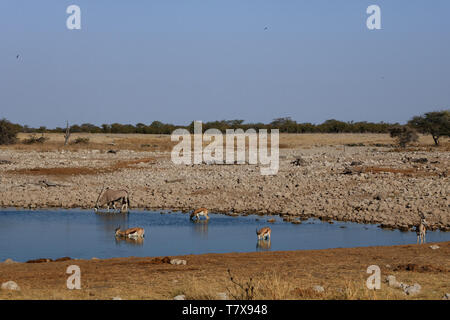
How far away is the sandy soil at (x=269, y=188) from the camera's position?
19.0 metres

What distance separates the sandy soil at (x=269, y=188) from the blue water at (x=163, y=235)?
128cm

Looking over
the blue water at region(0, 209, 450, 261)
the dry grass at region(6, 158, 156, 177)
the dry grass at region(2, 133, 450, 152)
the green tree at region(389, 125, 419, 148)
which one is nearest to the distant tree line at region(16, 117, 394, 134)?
the dry grass at region(2, 133, 450, 152)

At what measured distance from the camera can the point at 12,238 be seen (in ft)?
51.9

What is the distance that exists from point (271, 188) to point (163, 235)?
763 cm

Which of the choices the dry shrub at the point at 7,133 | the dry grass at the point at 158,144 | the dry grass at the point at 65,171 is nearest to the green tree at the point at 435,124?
the dry grass at the point at 158,144

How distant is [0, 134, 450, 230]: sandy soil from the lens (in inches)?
749

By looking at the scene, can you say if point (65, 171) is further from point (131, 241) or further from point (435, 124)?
point (435, 124)

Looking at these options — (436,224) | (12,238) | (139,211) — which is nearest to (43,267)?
(12,238)

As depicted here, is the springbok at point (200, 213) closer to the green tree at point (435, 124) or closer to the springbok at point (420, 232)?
the springbok at point (420, 232)

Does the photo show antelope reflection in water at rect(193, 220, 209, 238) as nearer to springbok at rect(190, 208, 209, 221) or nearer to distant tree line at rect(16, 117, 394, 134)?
springbok at rect(190, 208, 209, 221)

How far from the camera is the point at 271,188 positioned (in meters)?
22.8

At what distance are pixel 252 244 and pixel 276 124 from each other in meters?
85.7

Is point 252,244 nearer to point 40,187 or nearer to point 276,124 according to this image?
point 40,187
